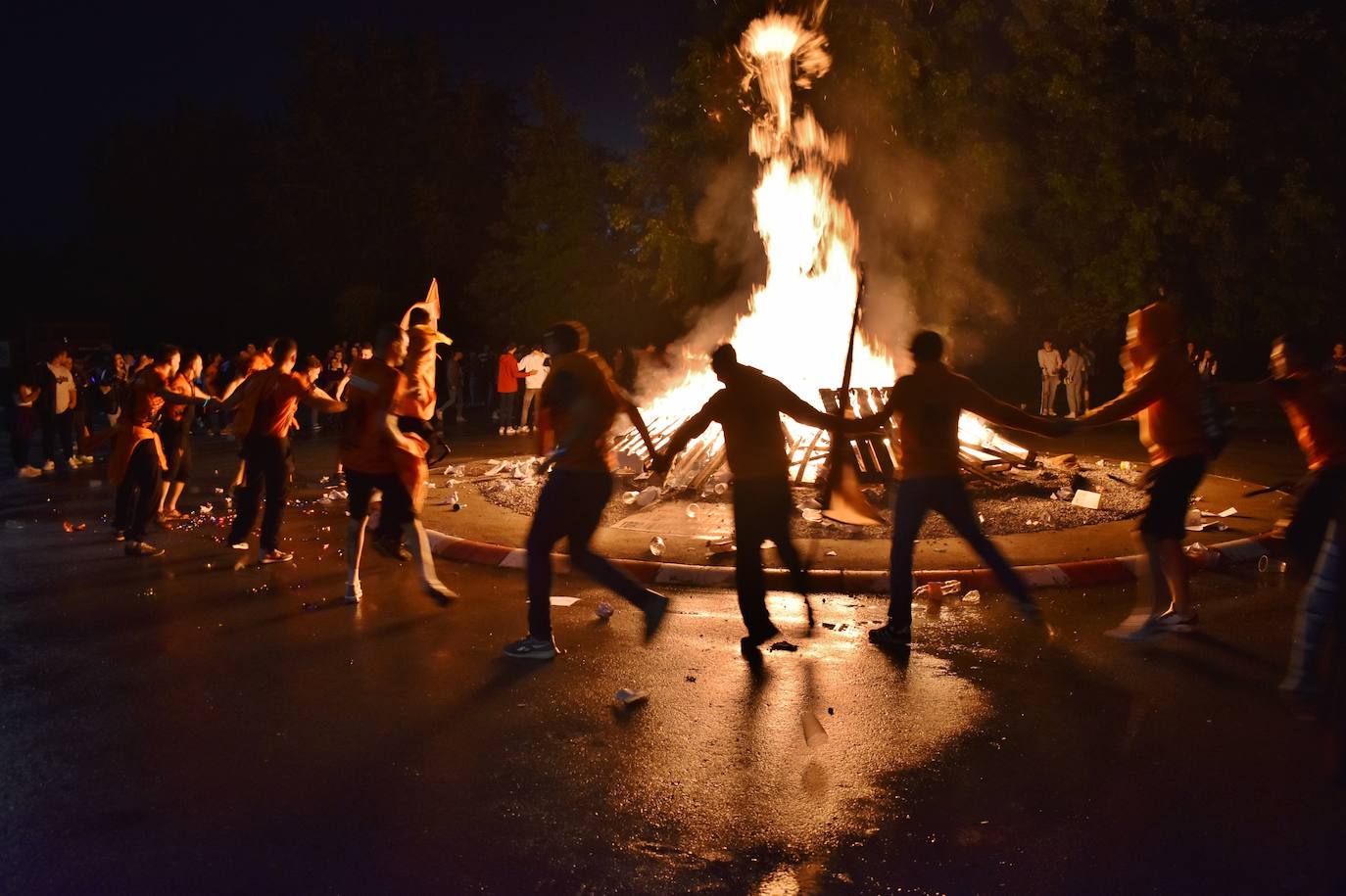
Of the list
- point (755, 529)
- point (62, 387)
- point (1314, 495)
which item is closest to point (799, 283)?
point (62, 387)

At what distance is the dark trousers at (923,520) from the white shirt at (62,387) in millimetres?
14552

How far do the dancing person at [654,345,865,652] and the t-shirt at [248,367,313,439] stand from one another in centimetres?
406

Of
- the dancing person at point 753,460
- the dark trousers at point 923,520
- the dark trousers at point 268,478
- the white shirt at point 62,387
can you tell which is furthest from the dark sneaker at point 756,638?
the white shirt at point 62,387

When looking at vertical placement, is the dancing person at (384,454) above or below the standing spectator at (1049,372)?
below

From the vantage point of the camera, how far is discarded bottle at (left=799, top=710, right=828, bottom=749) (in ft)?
17.1

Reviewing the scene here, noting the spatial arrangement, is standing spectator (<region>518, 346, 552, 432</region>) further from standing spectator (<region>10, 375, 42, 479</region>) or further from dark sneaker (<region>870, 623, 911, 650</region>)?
dark sneaker (<region>870, 623, 911, 650</region>)

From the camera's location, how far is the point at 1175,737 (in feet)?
17.1

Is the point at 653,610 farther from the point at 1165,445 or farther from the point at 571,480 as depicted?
the point at 1165,445

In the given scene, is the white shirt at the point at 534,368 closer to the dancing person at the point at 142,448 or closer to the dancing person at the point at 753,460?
the dancing person at the point at 142,448

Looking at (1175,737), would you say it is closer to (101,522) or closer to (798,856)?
(798,856)

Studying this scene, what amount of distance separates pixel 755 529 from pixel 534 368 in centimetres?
1579

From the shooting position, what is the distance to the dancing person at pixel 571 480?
652 centimetres

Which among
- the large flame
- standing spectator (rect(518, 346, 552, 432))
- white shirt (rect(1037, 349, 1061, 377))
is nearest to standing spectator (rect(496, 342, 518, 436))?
standing spectator (rect(518, 346, 552, 432))

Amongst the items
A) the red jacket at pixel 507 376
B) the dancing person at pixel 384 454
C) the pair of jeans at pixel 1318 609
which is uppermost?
the red jacket at pixel 507 376
